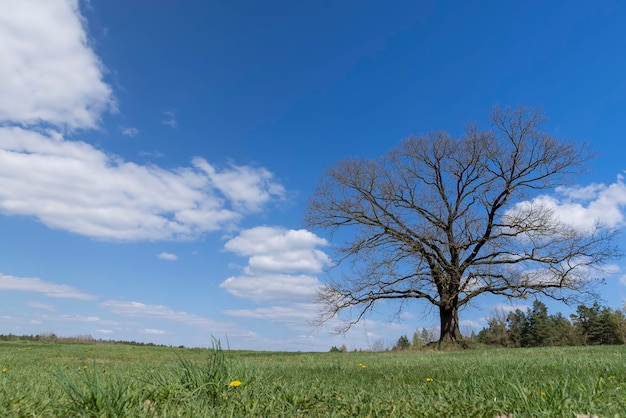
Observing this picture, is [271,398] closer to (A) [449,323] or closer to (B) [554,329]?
(A) [449,323]

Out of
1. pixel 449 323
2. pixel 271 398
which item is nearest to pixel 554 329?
pixel 449 323

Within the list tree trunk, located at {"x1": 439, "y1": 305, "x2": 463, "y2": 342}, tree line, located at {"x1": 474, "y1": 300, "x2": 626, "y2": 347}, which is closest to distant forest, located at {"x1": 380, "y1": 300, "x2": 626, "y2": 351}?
tree line, located at {"x1": 474, "y1": 300, "x2": 626, "y2": 347}

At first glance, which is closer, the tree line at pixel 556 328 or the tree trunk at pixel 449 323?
the tree trunk at pixel 449 323

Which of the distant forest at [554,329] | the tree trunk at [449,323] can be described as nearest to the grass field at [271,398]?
the tree trunk at [449,323]

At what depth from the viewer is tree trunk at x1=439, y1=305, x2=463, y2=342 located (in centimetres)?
2234

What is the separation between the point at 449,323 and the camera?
74.2 feet

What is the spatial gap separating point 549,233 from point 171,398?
2293 cm

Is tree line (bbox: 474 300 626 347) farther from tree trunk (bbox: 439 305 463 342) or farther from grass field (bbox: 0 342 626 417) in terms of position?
grass field (bbox: 0 342 626 417)

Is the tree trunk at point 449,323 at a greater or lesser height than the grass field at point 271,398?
greater

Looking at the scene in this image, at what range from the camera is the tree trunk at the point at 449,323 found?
22344mm

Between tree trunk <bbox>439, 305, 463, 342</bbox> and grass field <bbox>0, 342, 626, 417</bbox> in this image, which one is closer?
grass field <bbox>0, 342, 626, 417</bbox>

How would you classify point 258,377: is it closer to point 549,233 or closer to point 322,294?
point 322,294

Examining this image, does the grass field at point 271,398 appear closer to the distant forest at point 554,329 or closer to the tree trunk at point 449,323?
the tree trunk at point 449,323

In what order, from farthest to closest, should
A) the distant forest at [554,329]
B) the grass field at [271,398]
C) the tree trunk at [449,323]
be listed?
the distant forest at [554,329]
the tree trunk at [449,323]
the grass field at [271,398]
